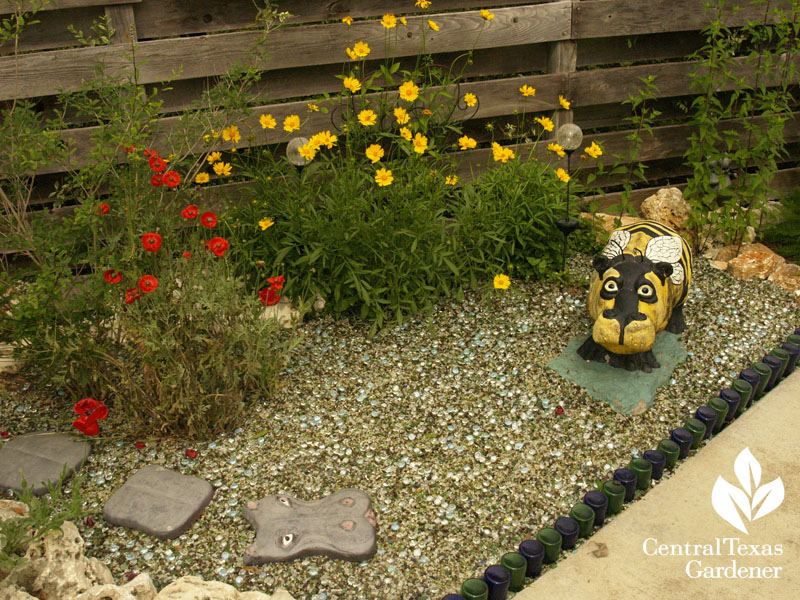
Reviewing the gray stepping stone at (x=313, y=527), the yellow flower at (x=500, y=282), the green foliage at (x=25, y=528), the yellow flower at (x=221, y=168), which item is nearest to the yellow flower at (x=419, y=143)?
the yellow flower at (x=500, y=282)

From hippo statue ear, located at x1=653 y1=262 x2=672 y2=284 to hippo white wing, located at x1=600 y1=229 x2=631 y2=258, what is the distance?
1.00 feet

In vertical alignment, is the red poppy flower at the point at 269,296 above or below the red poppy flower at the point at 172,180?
below

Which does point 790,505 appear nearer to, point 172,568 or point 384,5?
point 172,568

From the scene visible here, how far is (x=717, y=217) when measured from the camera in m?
4.81

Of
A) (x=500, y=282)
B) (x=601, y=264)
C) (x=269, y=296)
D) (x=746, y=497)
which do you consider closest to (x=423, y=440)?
(x=269, y=296)

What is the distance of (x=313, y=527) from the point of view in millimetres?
2727

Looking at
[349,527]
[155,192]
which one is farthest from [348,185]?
[349,527]

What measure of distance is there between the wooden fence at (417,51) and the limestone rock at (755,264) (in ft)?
3.50

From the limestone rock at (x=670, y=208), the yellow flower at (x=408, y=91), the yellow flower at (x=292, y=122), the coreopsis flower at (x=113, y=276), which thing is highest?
the yellow flower at (x=408, y=91)

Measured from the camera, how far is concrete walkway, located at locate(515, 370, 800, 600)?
2549mm

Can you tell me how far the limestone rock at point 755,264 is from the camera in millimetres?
4520

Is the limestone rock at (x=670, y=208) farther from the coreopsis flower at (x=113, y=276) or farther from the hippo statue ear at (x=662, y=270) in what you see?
the coreopsis flower at (x=113, y=276)

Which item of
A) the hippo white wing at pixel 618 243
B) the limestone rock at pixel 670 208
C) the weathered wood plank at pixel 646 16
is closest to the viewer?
the hippo white wing at pixel 618 243

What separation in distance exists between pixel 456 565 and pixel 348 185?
2.06 meters
